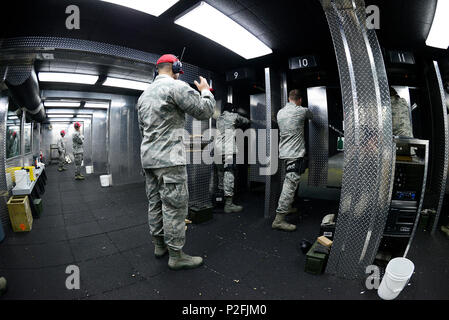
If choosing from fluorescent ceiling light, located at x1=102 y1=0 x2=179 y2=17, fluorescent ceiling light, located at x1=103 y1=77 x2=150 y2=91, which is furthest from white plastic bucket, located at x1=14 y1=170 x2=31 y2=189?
fluorescent ceiling light, located at x1=102 y1=0 x2=179 y2=17

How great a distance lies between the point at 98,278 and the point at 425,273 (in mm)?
3329

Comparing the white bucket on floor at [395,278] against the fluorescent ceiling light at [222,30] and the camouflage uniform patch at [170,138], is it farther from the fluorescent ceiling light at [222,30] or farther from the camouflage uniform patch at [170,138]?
the fluorescent ceiling light at [222,30]

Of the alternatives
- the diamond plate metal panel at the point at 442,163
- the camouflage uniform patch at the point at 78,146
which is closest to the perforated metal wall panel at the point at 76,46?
the diamond plate metal panel at the point at 442,163

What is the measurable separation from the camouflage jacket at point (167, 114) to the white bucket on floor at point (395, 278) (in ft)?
6.67

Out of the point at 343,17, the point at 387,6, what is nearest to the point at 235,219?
the point at 343,17

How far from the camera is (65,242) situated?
2.51 metres

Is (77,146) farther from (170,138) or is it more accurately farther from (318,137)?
(318,137)

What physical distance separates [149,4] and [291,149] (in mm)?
2770

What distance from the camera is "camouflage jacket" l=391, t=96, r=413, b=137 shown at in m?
2.74

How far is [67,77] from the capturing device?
13.9ft

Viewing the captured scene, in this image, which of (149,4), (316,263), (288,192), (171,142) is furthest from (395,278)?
(149,4)

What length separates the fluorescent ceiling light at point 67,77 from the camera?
4055 millimetres

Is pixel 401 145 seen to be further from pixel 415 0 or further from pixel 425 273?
pixel 415 0

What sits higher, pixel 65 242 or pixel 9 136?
pixel 9 136
